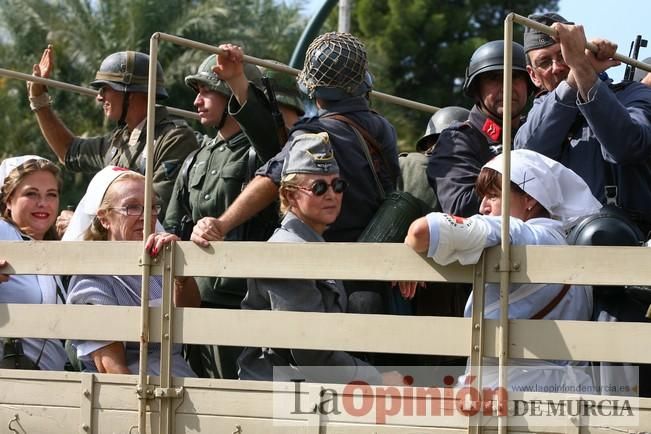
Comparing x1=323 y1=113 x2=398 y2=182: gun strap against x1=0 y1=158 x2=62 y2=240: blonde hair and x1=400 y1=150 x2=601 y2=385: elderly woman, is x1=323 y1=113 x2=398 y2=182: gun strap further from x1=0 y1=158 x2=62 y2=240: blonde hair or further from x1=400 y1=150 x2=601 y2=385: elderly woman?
x1=0 y1=158 x2=62 y2=240: blonde hair

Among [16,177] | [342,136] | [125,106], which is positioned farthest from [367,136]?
[125,106]

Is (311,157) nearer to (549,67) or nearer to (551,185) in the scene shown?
(551,185)

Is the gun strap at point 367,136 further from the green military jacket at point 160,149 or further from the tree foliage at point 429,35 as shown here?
the tree foliage at point 429,35

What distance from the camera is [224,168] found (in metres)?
6.13

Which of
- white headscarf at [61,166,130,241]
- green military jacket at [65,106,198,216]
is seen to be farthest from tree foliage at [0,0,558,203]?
white headscarf at [61,166,130,241]

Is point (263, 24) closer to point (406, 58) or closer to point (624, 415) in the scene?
point (406, 58)

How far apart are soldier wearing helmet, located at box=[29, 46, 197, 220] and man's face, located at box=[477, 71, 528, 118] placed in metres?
1.75

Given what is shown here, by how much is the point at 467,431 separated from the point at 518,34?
21.1 meters

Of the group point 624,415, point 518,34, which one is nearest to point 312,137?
point 624,415


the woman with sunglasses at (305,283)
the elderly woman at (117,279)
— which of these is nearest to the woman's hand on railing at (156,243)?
the elderly woman at (117,279)

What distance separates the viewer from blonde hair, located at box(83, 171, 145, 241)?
545 cm

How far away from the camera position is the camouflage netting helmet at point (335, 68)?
217 inches

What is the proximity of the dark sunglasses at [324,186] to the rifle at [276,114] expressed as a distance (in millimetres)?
922

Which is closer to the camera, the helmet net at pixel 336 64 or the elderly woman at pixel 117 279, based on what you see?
the elderly woman at pixel 117 279
